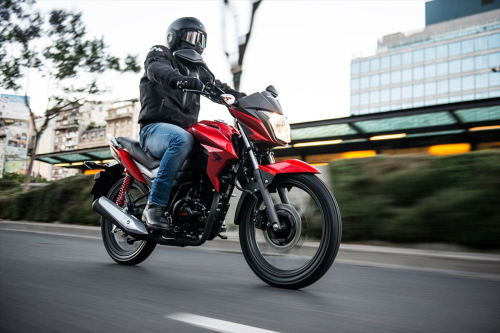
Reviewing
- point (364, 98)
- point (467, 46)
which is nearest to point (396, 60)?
point (364, 98)

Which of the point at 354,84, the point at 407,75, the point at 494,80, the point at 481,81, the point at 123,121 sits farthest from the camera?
the point at 123,121

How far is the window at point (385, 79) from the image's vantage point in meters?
103

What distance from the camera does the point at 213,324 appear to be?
2496 millimetres

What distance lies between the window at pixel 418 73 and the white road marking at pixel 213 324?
4049 inches

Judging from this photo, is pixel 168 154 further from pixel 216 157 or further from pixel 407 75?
pixel 407 75

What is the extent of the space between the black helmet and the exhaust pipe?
1467 millimetres

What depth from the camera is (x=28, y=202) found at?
10.6 meters

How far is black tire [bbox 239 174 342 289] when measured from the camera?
10.5 feet

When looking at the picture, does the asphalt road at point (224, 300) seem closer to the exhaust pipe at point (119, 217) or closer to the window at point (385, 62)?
the exhaust pipe at point (119, 217)

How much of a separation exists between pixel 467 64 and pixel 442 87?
19.9 feet

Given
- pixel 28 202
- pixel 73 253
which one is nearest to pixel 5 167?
pixel 28 202

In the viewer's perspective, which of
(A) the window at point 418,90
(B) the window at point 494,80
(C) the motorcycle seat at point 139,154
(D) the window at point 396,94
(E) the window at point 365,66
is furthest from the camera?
(E) the window at point 365,66

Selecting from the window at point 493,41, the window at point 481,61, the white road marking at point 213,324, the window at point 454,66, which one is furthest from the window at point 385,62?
the white road marking at point 213,324

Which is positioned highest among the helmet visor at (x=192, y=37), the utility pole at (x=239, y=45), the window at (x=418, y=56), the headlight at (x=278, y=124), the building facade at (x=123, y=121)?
the window at (x=418, y=56)
